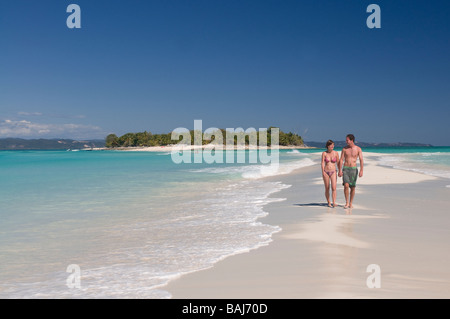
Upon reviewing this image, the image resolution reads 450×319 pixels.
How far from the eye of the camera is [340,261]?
4.75 m

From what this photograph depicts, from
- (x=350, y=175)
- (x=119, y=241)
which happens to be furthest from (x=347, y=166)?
(x=119, y=241)

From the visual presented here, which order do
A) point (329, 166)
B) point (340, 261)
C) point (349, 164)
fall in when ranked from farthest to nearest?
1. point (329, 166)
2. point (349, 164)
3. point (340, 261)

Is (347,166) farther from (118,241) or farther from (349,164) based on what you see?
(118,241)

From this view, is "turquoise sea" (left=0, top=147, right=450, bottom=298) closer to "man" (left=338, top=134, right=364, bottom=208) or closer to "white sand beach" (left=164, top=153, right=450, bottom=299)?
"white sand beach" (left=164, top=153, right=450, bottom=299)

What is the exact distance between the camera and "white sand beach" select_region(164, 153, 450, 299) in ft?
12.6

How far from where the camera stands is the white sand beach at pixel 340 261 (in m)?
3.84

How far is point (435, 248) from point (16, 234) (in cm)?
779

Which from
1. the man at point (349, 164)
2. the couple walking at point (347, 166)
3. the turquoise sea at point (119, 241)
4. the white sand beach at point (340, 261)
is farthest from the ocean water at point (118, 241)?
the man at point (349, 164)

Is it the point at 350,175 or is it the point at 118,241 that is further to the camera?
the point at 350,175

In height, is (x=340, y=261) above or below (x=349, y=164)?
below

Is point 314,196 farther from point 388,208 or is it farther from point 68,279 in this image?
point 68,279

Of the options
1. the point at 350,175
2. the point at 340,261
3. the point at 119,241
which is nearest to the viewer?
the point at 340,261

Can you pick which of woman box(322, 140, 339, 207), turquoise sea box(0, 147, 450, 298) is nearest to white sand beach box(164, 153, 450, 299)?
turquoise sea box(0, 147, 450, 298)
